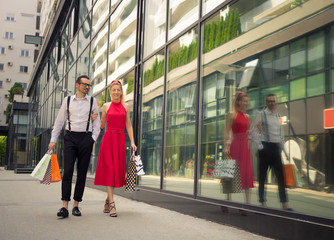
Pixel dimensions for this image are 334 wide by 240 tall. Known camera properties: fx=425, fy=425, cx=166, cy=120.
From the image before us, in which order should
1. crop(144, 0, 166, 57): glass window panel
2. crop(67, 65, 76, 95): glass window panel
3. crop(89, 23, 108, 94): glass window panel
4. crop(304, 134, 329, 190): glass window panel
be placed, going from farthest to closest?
crop(67, 65, 76, 95): glass window panel, crop(89, 23, 108, 94): glass window panel, crop(144, 0, 166, 57): glass window panel, crop(304, 134, 329, 190): glass window panel

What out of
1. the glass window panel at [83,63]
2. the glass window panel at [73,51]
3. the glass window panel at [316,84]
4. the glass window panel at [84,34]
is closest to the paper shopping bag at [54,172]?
the glass window panel at [316,84]

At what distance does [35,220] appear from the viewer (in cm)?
486

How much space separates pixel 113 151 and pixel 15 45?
75.3 metres

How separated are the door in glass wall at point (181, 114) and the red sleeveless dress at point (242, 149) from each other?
1.02m

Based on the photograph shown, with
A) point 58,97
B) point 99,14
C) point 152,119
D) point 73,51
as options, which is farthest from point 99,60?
point 58,97

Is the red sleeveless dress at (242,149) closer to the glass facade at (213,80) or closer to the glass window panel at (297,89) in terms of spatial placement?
the glass facade at (213,80)

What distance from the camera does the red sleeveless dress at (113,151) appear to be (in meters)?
5.72

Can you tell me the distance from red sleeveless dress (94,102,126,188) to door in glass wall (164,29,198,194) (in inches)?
44.0

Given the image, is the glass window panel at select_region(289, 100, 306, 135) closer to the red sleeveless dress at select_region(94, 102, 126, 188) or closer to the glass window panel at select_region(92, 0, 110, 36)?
→ the red sleeveless dress at select_region(94, 102, 126, 188)

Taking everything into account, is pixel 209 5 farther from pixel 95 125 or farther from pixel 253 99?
pixel 95 125

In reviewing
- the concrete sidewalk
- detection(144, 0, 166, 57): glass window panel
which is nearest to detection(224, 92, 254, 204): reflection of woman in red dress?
the concrete sidewalk

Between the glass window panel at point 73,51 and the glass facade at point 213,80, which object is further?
the glass window panel at point 73,51

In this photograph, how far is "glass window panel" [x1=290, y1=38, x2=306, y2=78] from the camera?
14.1 ft

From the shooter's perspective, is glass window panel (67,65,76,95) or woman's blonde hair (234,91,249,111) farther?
glass window panel (67,65,76,95)
